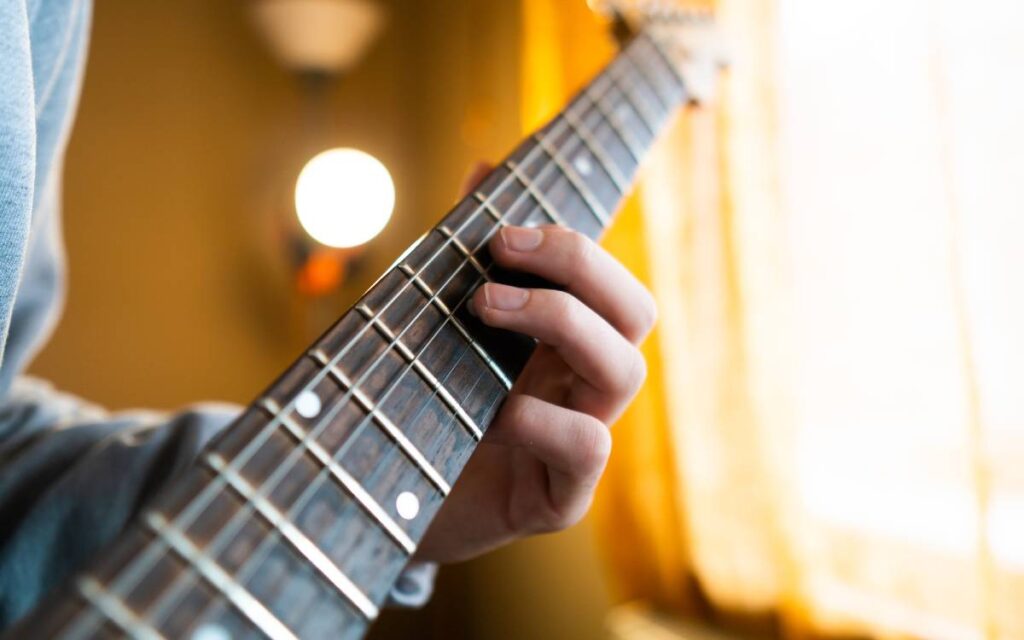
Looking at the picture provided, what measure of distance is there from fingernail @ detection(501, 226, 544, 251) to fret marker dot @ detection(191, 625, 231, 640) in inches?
9.3

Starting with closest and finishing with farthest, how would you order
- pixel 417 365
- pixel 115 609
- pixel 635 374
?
pixel 115 609
pixel 417 365
pixel 635 374

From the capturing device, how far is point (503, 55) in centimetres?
166

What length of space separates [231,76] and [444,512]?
1766mm

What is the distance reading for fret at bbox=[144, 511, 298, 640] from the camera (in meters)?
0.24

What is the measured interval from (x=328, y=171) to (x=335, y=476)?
4.76ft

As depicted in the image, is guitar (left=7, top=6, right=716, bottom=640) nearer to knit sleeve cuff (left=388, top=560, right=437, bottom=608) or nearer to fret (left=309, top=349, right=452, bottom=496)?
fret (left=309, top=349, right=452, bottom=496)

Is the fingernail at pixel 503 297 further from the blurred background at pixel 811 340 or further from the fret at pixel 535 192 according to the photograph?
the blurred background at pixel 811 340

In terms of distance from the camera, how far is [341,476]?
29cm

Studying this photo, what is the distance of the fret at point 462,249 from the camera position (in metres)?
0.41

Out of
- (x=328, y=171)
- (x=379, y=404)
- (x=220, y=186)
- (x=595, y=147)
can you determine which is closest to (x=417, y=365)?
(x=379, y=404)

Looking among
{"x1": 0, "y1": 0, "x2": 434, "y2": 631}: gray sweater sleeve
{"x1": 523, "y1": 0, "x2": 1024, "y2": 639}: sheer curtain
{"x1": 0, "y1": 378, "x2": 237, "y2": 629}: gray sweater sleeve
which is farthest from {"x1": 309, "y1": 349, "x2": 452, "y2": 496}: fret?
{"x1": 523, "y1": 0, "x2": 1024, "y2": 639}: sheer curtain

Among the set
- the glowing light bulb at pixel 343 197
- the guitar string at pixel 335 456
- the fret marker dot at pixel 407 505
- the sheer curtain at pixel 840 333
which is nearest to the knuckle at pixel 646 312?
the guitar string at pixel 335 456

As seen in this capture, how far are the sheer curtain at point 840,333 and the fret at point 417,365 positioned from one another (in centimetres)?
57

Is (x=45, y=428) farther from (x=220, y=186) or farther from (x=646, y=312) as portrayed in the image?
(x=220, y=186)
